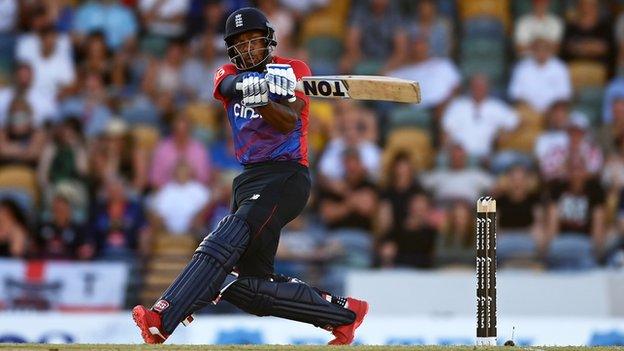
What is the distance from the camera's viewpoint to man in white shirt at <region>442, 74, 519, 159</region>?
15727 millimetres

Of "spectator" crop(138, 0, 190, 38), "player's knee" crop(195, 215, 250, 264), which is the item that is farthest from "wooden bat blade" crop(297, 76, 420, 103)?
"spectator" crop(138, 0, 190, 38)

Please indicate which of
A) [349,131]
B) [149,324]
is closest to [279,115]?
[149,324]

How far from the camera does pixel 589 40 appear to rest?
16688 mm

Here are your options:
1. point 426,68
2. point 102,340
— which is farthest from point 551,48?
point 102,340

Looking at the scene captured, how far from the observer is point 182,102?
54.4 feet

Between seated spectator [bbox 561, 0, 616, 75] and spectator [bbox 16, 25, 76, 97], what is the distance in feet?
18.3

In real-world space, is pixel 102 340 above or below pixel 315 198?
below

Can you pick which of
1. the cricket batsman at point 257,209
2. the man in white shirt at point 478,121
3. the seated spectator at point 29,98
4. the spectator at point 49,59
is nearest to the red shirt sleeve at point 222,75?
the cricket batsman at point 257,209

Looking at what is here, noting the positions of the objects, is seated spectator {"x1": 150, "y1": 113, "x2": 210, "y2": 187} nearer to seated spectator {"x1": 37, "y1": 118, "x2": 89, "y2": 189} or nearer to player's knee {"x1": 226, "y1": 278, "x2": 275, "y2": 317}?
seated spectator {"x1": 37, "y1": 118, "x2": 89, "y2": 189}

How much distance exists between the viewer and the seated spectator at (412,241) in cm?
1455

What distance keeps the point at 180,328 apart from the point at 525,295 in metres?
3.25

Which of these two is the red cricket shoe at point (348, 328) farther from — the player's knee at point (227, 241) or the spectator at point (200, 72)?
the spectator at point (200, 72)

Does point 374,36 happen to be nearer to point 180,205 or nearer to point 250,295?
point 180,205

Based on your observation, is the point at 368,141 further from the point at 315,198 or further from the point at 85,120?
the point at 85,120
